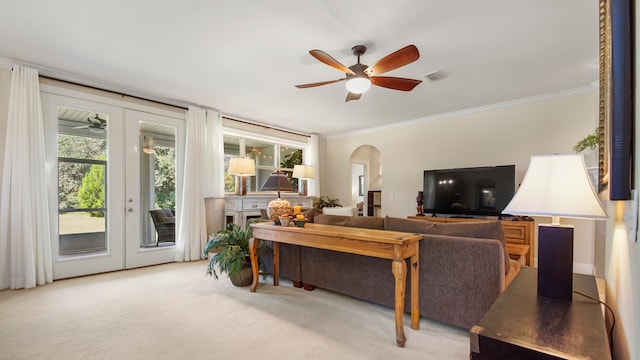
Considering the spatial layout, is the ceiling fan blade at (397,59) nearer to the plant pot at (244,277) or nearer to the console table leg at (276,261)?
the console table leg at (276,261)

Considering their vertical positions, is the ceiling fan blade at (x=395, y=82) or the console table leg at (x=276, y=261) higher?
the ceiling fan blade at (x=395, y=82)

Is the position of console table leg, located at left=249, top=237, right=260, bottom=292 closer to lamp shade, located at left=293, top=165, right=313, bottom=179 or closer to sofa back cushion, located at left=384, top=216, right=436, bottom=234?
sofa back cushion, located at left=384, top=216, right=436, bottom=234

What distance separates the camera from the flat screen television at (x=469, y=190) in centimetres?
434

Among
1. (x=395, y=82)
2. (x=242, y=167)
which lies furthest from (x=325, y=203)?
(x=395, y=82)

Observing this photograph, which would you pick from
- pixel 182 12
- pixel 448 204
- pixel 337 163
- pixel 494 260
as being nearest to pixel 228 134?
pixel 337 163

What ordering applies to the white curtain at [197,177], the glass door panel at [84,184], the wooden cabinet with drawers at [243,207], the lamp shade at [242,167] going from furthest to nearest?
the wooden cabinet with drawers at [243,207] < the lamp shade at [242,167] < the white curtain at [197,177] < the glass door panel at [84,184]

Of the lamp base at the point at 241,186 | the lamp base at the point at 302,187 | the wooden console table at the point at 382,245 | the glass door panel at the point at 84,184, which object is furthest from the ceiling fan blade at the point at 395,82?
the lamp base at the point at 302,187

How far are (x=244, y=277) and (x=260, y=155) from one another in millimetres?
3190

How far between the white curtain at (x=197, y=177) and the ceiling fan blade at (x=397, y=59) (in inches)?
122

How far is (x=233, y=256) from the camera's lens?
3.12 metres

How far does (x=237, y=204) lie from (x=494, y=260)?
4.05 meters

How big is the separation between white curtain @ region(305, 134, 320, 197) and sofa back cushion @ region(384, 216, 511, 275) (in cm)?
410

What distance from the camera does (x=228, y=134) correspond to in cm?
538

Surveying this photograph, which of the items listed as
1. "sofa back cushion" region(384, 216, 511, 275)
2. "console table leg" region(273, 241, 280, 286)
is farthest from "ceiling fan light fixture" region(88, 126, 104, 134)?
"sofa back cushion" region(384, 216, 511, 275)
